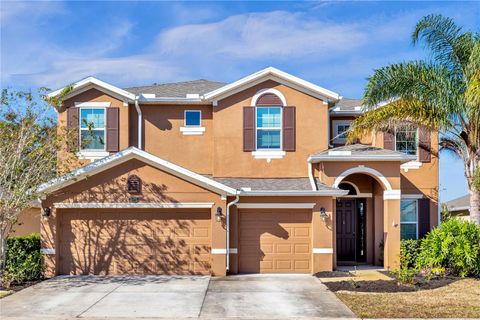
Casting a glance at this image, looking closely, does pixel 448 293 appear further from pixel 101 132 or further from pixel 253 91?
pixel 101 132

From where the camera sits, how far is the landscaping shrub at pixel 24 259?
1487cm

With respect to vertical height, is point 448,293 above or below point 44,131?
below

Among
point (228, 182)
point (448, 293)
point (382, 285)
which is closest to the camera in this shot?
point (448, 293)

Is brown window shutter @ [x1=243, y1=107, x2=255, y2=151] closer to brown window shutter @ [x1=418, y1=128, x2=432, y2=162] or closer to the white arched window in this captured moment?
the white arched window

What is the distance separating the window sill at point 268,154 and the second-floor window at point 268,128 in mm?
136

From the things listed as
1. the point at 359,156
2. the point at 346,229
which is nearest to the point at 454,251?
the point at 359,156

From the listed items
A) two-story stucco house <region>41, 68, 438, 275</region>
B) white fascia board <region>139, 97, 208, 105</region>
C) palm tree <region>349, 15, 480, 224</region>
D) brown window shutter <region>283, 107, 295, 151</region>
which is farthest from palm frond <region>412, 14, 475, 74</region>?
white fascia board <region>139, 97, 208, 105</region>

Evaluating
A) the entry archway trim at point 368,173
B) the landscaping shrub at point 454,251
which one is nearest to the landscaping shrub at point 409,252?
the landscaping shrub at point 454,251

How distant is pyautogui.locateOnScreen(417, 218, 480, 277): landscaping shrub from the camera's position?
1513cm

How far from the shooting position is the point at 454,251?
597 inches

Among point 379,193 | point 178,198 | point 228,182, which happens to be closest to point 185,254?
point 178,198

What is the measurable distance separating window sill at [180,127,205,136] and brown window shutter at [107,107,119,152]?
2317 millimetres

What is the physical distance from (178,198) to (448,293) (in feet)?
26.1

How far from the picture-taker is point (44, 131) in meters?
15.2
